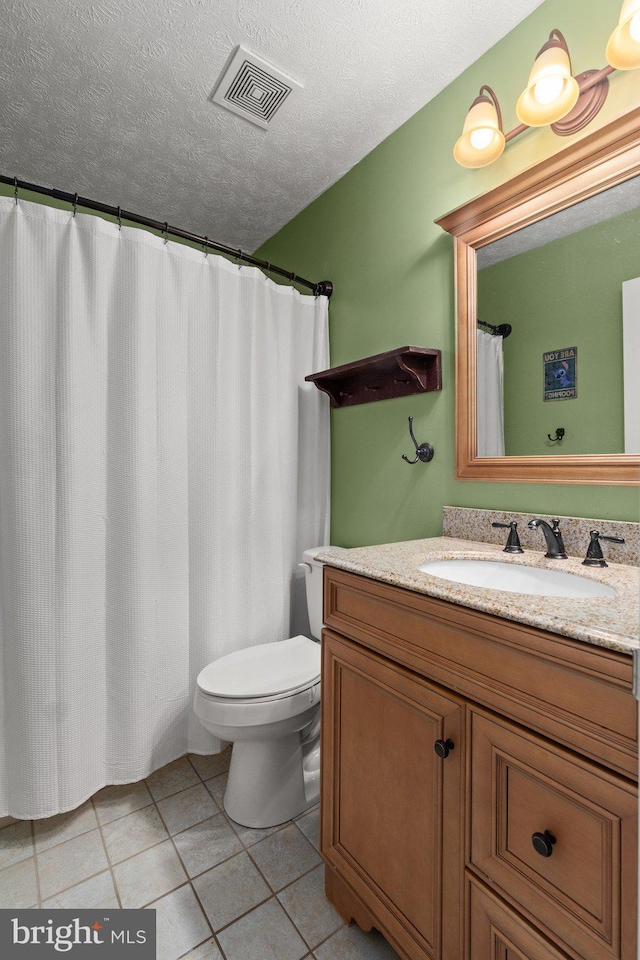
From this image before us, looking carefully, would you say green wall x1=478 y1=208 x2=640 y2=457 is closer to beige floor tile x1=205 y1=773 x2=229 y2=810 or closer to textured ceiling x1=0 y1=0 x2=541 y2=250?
textured ceiling x1=0 y1=0 x2=541 y2=250

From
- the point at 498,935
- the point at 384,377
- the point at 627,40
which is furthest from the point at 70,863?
the point at 627,40

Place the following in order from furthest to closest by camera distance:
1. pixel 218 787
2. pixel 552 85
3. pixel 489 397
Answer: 1. pixel 218 787
2. pixel 489 397
3. pixel 552 85

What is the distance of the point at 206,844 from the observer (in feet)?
4.69

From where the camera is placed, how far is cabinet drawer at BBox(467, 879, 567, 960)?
0.73 metres

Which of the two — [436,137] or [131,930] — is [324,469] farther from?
[131,930]

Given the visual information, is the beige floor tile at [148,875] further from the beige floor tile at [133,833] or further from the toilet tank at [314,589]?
the toilet tank at [314,589]

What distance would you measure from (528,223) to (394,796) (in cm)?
149

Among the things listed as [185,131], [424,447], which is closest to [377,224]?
[185,131]

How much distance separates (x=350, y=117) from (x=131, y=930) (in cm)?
252

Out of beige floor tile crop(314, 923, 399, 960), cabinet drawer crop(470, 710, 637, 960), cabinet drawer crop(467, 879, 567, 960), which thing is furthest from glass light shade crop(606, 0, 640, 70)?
beige floor tile crop(314, 923, 399, 960)

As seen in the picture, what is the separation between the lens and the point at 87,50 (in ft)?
4.47

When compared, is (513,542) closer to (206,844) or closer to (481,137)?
(481,137)

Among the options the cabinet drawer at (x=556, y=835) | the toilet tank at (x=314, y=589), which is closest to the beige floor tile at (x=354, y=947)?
the cabinet drawer at (x=556, y=835)

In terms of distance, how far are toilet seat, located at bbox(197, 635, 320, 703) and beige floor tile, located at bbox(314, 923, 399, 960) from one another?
1.86 feet
